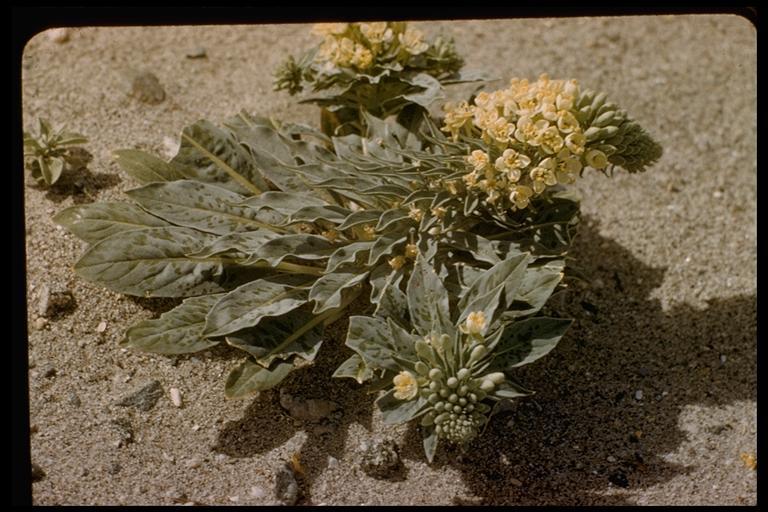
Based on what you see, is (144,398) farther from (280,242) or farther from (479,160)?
(479,160)

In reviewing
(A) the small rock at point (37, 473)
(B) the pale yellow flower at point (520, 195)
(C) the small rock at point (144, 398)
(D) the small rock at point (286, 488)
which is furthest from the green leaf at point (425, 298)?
(A) the small rock at point (37, 473)

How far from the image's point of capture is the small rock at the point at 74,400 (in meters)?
3.62

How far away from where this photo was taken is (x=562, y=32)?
18.1ft

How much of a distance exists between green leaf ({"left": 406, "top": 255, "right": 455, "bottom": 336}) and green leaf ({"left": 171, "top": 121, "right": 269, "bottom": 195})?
1123 millimetres

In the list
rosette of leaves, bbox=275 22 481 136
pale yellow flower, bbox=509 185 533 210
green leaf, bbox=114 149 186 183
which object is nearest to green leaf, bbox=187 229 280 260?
green leaf, bbox=114 149 186 183

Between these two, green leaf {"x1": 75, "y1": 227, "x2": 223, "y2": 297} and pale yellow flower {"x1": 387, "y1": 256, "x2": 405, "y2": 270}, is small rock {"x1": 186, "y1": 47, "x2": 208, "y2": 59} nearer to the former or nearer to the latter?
green leaf {"x1": 75, "y1": 227, "x2": 223, "y2": 297}

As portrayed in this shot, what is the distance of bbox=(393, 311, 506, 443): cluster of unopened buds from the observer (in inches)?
120

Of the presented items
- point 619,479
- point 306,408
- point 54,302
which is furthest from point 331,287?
point 619,479

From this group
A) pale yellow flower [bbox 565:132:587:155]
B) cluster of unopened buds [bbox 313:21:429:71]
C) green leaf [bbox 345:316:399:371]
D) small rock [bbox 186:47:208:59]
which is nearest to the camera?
green leaf [bbox 345:316:399:371]

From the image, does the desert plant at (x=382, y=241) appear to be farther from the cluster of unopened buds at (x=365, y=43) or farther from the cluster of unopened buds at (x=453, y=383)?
the cluster of unopened buds at (x=365, y=43)

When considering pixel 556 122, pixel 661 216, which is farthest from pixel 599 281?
pixel 556 122

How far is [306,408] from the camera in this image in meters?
3.67

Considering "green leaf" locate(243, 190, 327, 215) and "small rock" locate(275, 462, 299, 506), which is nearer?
"small rock" locate(275, 462, 299, 506)
